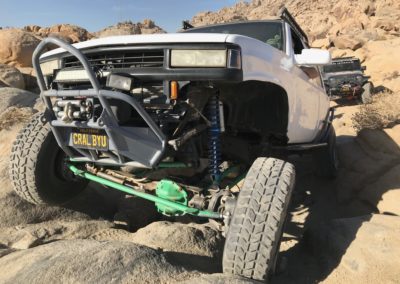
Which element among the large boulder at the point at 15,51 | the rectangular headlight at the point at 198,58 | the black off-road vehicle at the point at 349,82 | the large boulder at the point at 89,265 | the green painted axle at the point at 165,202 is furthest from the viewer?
the black off-road vehicle at the point at 349,82

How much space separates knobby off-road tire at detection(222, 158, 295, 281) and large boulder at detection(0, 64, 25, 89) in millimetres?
10946

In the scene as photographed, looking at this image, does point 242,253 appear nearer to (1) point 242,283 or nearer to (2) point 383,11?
(1) point 242,283

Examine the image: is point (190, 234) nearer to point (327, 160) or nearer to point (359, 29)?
point (327, 160)

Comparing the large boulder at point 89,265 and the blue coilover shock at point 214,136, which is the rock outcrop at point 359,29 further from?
the large boulder at point 89,265

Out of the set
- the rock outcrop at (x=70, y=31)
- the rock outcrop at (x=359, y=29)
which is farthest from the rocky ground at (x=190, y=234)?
the rock outcrop at (x=70, y=31)

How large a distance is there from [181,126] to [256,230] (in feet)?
2.84

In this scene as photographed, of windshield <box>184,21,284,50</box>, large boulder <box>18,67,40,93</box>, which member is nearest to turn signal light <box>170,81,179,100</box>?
windshield <box>184,21,284,50</box>

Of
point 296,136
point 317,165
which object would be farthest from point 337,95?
point 296,136

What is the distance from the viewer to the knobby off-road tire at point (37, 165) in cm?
367

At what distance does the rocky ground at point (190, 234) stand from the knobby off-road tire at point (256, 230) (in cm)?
17

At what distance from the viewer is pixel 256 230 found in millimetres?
2586

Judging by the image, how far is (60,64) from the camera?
327 centimetres

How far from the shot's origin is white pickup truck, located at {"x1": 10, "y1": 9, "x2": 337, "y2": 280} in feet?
8.59

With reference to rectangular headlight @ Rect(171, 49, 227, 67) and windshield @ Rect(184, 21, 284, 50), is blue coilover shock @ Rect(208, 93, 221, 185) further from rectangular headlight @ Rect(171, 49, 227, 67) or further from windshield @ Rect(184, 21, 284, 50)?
windshield @ Rect(184, 21, 284, 50)
